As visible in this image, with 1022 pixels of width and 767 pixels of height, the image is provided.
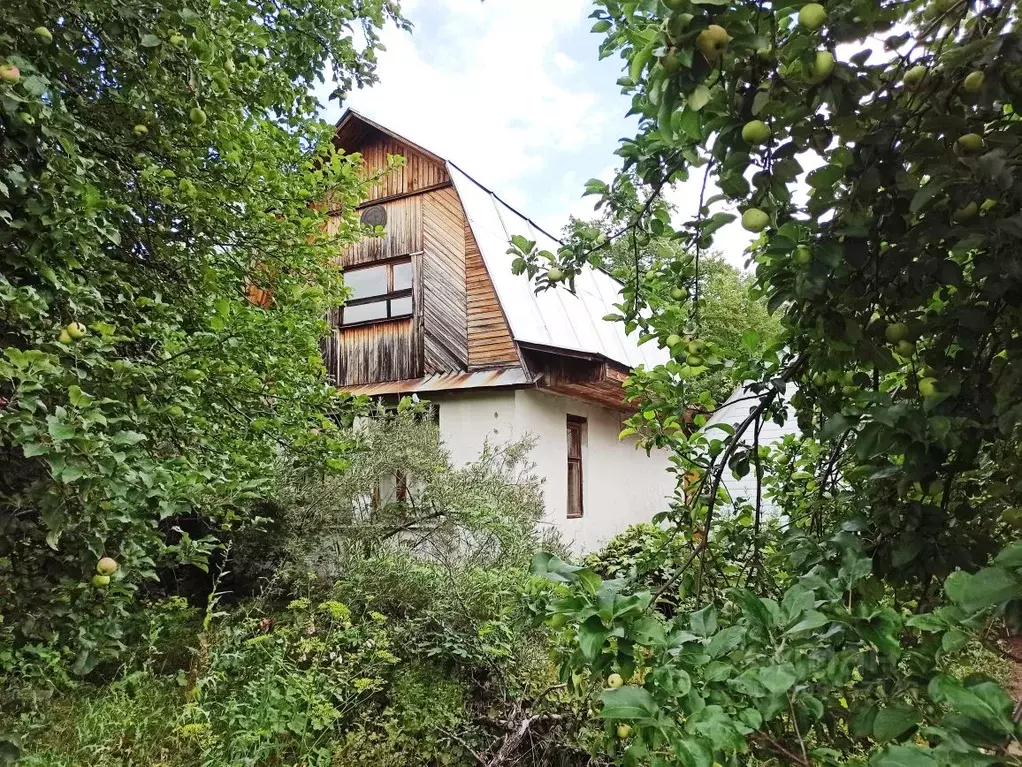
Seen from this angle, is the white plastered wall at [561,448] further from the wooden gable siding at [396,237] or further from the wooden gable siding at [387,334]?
the wooden gable siding at [396,237]

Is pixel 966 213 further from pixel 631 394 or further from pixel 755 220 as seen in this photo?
pixel 631 394

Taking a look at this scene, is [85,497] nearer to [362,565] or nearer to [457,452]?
[362,565]

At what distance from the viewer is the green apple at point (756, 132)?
1.08 metres

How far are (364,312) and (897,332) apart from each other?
329 inches

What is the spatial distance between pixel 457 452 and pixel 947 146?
23.5 feet

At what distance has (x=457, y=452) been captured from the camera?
806 centimetres

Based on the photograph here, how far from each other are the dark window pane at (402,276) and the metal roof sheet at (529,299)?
3.90 feet

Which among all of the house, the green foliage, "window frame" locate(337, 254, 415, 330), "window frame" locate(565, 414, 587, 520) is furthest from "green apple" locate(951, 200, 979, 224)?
"window frame" locate(337, 254, 415, 330)

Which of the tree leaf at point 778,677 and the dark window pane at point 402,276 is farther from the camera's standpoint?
the dark window pane at point 402,276

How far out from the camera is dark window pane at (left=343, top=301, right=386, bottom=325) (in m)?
8.91

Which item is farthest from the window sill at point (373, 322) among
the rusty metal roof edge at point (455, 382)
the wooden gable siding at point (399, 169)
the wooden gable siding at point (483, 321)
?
the wooden gable siding at point (399, 169)

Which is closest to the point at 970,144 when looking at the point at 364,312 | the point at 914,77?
the point at 914,77

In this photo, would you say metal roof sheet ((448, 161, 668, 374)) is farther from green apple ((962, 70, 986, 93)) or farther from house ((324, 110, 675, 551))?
green apple ((962, 70, 986, 93))

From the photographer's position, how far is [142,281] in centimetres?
A: 298
